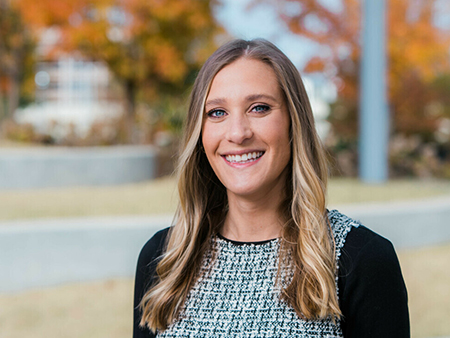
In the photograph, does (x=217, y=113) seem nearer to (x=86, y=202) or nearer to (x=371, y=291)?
(x=371, y=291)

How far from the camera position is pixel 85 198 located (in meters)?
8.50

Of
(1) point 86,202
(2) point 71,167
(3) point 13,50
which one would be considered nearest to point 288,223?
(1) point 86,202

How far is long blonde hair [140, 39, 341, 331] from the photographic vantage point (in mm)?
1741

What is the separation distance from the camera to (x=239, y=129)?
Result: 5.98 feet

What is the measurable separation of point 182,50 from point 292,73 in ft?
41.6

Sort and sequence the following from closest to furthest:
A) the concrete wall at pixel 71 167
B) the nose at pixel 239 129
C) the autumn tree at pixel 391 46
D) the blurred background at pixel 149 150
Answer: the nose at pixel 239 129 → the blurred background at pixel 149 150 → the concrete wall at pixel 71 167 → the autumn tree at pixel 391 46

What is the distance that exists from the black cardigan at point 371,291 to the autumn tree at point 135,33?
1127 centimetres

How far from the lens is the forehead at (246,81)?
184 cm

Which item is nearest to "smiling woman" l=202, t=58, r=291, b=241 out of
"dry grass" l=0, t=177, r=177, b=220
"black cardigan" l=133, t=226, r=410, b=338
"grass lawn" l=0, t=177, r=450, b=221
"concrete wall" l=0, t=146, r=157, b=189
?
"black cardigan" l=133, t=226, r=410, b=338

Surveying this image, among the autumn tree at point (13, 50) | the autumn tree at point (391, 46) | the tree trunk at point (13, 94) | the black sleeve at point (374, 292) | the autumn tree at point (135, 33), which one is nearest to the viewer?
the black sleeve at point (374, 292)

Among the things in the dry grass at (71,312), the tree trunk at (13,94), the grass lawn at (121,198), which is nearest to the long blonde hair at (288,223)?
the dry grass at (71,312)

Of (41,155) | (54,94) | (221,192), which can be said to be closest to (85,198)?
(41,155)

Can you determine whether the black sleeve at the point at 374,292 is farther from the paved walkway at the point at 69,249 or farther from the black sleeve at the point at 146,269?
the paved walkway at the point at 69,249

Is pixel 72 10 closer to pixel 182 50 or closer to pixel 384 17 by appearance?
pixel 182 50
